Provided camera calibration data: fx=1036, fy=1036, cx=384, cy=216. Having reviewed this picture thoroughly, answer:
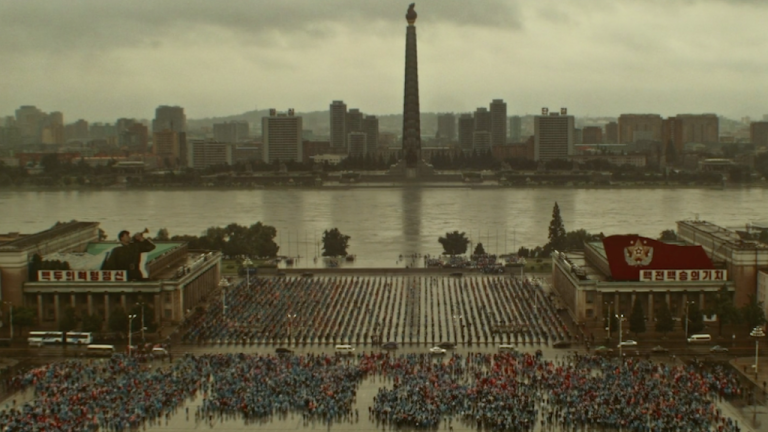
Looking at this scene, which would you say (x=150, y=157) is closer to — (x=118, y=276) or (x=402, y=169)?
(x=402, y=169)

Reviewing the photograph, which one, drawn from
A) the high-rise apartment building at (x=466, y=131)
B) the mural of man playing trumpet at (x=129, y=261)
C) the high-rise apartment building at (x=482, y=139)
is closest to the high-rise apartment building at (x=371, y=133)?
the high-rise apartment building at (x=466, y=131)

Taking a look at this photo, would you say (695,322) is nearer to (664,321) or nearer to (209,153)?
(664,321)

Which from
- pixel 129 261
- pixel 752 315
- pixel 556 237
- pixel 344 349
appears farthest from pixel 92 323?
pixel 556 237

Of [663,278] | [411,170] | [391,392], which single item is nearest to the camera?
[391,392]

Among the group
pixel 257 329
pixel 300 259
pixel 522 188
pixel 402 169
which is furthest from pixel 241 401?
pixel 402 169

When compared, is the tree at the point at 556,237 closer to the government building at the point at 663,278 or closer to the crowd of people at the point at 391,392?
the government building at the point at 663,278

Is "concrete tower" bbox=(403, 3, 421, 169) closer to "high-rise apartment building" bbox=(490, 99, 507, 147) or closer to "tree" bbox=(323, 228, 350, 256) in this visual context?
"high-rise apartment building" bbox=(490, 99, 507, 147)
